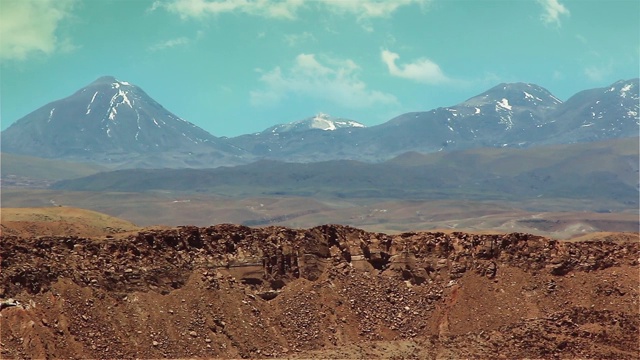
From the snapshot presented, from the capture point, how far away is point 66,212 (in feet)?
323

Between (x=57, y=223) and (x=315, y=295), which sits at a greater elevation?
(x=57, y=223)

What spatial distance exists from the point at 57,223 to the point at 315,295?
101 feet

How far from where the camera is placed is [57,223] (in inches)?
3253

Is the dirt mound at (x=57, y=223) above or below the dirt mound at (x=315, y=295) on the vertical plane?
above

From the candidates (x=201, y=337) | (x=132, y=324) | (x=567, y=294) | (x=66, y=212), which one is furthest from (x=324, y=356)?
(x=66, y=212)

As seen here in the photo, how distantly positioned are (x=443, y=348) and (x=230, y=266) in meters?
12.8

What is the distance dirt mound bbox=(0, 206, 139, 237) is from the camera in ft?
252

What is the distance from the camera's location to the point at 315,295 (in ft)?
196

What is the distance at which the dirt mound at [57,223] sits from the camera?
3022 inches

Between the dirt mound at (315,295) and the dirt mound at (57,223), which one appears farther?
the dirt mound at (57,223)

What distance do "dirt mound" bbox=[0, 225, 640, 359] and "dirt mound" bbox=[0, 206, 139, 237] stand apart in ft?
59.3

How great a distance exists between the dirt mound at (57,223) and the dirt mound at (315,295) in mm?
18088

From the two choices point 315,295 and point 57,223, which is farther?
point 57,223

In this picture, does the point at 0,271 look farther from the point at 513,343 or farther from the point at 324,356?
the point at 513,343
